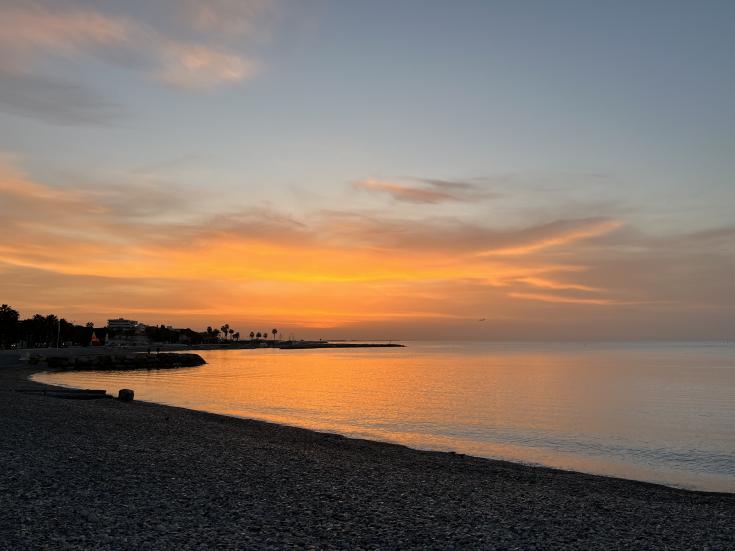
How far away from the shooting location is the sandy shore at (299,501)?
1155 cm

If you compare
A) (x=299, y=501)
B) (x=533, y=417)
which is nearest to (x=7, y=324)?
(x=533, y=417)

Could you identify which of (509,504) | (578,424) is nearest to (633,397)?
(578,424)

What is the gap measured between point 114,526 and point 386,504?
658cm

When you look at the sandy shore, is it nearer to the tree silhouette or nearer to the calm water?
the calm water

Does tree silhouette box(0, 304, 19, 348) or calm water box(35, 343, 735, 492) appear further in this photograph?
tree silhouette box(0, 304, 19, 348)

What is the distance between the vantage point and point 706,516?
16297mm

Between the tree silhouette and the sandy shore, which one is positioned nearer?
the sandy shore

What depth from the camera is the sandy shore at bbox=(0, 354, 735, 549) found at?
455 inches

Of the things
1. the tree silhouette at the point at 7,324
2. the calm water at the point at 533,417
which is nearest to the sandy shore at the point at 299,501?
the calm water at the point at 533,417

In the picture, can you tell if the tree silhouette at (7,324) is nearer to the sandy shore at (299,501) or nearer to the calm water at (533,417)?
the calm water at (533,417)

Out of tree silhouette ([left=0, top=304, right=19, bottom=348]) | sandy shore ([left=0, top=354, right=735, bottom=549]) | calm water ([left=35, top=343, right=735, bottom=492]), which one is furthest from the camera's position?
tree silhouette ([left=0, top=304, right=19, bottom=348])

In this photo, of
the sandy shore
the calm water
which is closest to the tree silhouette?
the calm water

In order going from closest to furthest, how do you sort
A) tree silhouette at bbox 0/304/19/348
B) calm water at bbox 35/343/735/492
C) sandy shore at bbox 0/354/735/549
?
1. sandy shore at bbox 0/354/735/549
2. calm water at bbox 35/343/735/492
3. tree silhouette at bbox 0/304/19/348

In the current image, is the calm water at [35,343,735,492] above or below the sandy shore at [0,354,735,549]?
below
